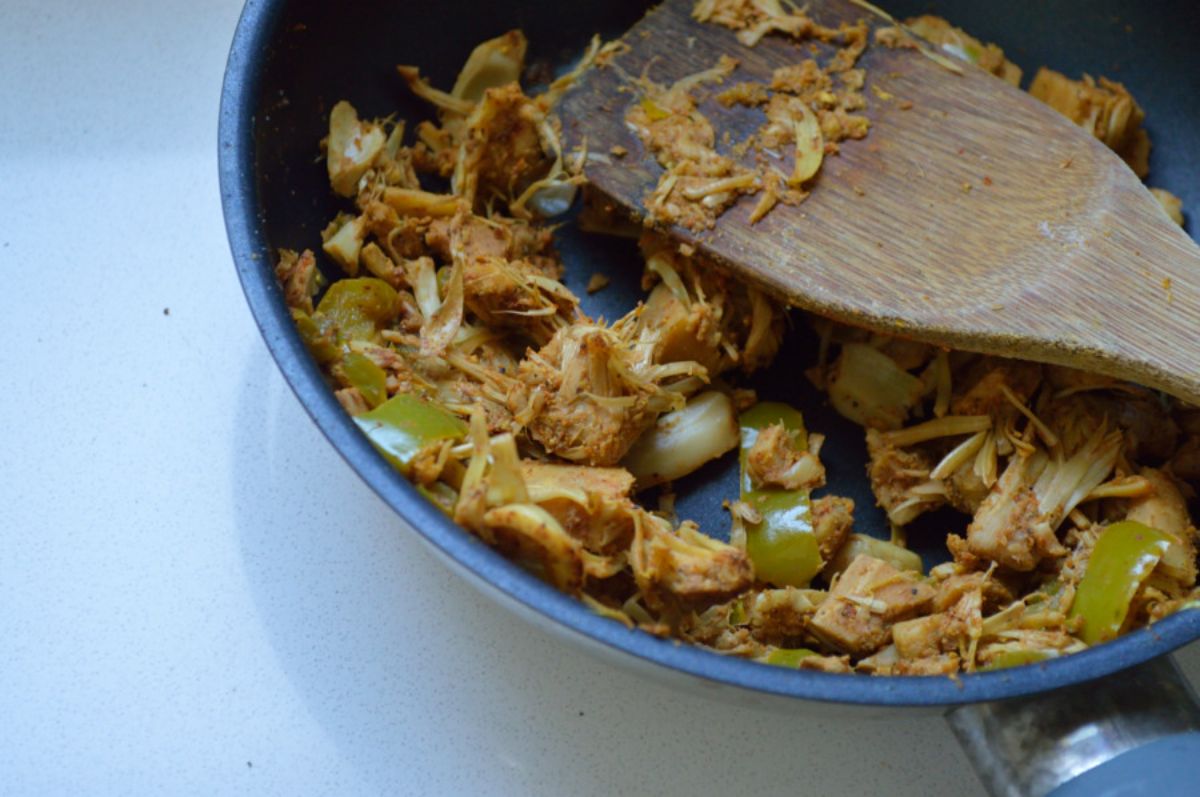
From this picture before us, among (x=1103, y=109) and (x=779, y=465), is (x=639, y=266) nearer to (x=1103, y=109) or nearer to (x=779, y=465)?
(x=779, y=465)

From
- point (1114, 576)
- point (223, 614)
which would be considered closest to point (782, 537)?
point (1114, 576)

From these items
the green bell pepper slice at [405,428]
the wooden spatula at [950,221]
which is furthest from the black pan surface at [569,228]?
the wooden spatula at [950,221]

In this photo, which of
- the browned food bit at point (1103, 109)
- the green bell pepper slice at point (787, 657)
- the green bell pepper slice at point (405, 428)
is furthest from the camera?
the browned food bit at point (1103, 109)

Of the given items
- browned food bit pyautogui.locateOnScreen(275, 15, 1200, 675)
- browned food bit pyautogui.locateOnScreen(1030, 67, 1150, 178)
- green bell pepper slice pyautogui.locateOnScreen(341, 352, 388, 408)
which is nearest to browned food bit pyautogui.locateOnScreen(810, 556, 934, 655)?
browned food bit pyautogui.locateOnScreen(275, 15, 1200, 675)

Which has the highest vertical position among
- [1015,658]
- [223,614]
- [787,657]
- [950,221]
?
[950,221]

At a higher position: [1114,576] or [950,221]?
[950,221]

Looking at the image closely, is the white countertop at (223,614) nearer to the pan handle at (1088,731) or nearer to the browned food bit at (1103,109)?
the pan handle at (1088,731)
